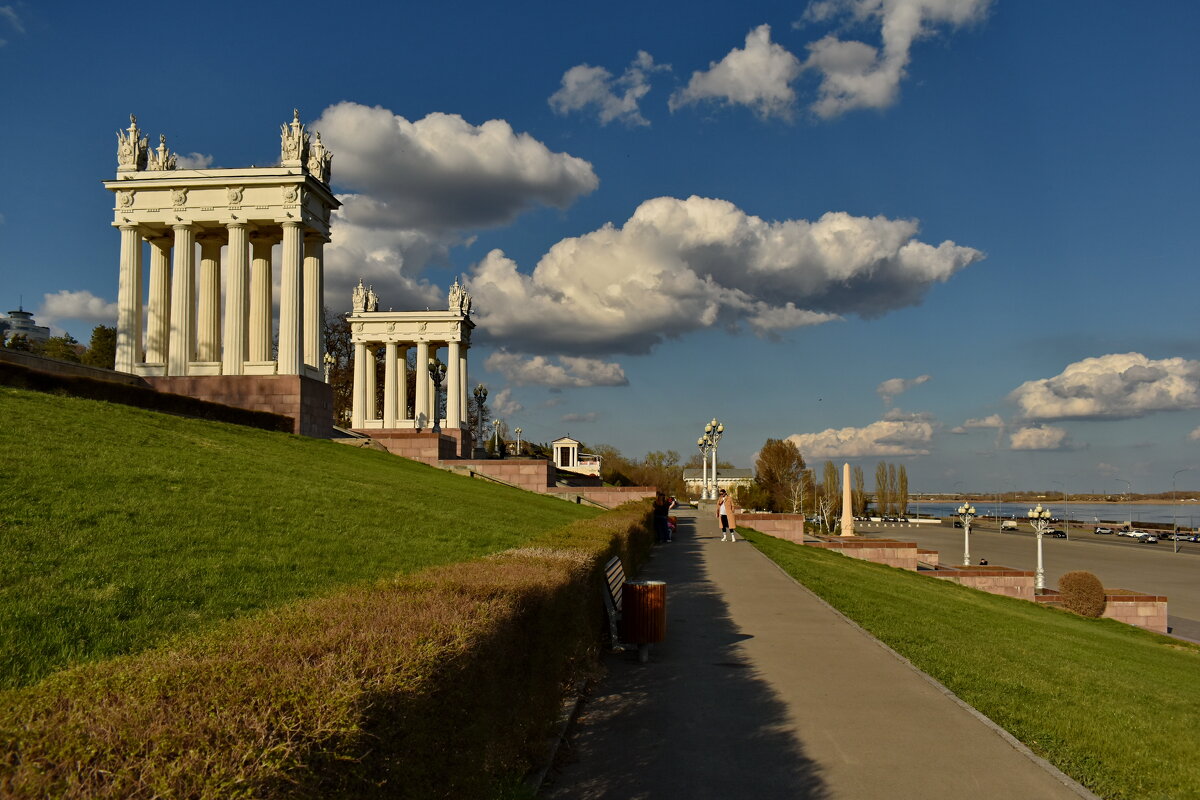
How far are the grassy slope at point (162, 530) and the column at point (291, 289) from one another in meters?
14.9

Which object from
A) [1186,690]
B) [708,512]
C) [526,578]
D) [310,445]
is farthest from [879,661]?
[708,512]

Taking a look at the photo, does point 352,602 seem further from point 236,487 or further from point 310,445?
point 310,445

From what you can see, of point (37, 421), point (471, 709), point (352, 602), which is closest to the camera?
point (471, 709)

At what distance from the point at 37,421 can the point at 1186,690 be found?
1944 cm

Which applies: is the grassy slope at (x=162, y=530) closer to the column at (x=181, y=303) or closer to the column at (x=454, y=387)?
the column at (x=181, y=303)

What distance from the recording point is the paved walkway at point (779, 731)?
566cm

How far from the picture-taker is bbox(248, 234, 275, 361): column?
114 feet

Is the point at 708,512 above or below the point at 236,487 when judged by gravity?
below

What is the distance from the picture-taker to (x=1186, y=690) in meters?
14.0

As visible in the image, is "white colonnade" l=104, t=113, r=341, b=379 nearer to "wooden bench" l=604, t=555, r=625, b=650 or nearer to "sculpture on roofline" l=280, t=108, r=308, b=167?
"sculpture on roofline" l=280, t=108, r=308, b=167

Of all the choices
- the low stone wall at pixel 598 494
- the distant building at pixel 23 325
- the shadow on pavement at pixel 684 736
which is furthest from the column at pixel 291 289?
the distant building at pixel 23 325

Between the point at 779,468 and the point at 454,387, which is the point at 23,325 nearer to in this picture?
the point at 454,387

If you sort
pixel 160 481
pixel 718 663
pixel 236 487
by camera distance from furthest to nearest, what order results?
pixel 236 487
pixel 160 481
pixel 718 663

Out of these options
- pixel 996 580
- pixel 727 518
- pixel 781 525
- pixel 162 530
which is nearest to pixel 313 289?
pixel 727 518
